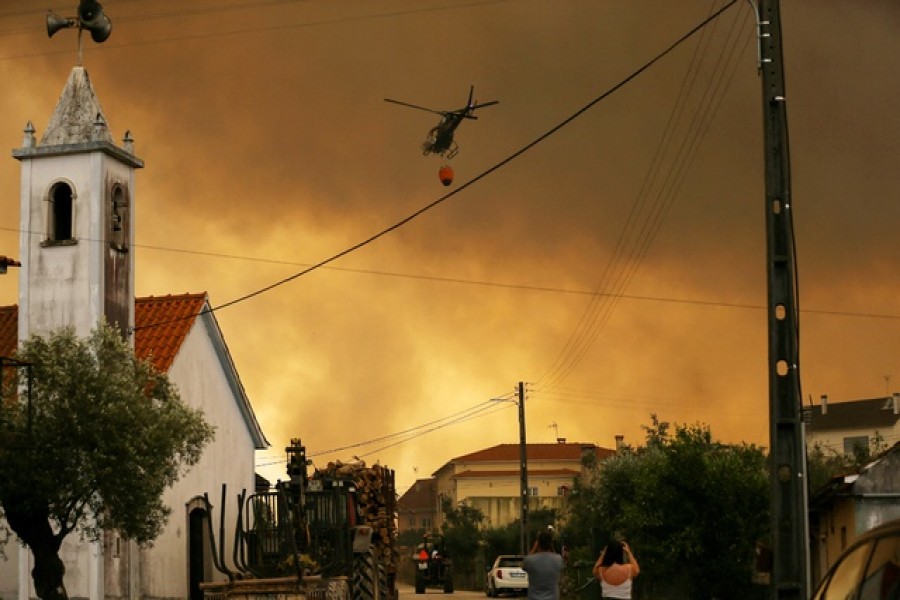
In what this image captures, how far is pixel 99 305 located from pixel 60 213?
352 cm

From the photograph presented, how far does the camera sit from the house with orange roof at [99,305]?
3850 cm

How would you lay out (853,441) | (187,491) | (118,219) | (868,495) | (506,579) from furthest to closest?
1. (853,441)
2. (506,579)
3. (187,491)
4. (118,219)
5. (868,495)

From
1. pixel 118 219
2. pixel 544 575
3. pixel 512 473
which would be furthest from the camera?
pixel 512 473

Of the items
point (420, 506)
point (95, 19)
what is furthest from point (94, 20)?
point (420, 506)

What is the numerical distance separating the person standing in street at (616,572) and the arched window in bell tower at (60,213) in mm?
25555

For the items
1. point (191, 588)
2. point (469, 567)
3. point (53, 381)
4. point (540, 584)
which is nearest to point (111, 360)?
point (53, 381)

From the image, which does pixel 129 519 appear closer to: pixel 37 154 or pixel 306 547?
pixel 306 547

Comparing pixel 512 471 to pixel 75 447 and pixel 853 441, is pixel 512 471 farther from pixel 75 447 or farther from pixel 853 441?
pixel 75 447

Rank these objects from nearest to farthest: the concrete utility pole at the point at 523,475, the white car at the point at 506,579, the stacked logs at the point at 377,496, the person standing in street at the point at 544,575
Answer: the person standing in street at the point at 544,575, the stacked logs at the point at 377,496, the white car at the point at 506,579, the concrete utility pole at the point at 523,475

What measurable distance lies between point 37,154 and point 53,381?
13099mm

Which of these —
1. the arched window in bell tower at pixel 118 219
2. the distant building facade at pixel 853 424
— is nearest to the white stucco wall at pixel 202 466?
the arched window in bell tower at pixel 118 219

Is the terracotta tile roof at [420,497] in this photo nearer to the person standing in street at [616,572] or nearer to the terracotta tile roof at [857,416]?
the terracotta tile roof at [857,416]

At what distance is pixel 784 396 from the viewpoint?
18.0 meters

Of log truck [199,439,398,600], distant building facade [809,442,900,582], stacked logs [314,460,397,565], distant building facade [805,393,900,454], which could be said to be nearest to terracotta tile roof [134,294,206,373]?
stacked logs [314,460,397,565]
